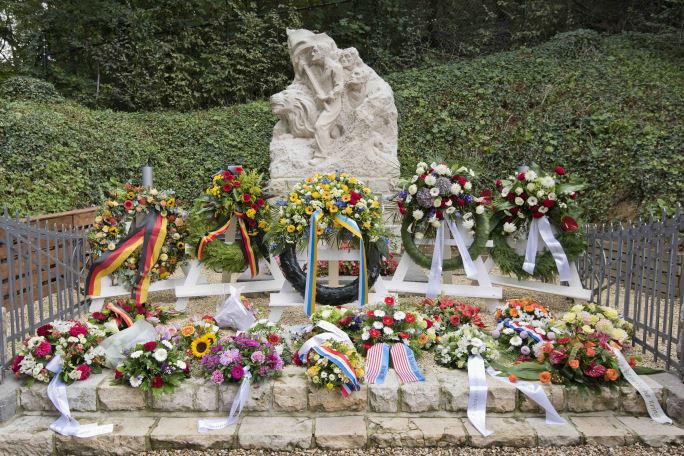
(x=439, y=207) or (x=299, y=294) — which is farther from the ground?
(x=439, y=207)

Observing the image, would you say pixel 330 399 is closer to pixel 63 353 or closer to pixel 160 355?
pixel 160 355

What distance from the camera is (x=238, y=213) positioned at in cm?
452

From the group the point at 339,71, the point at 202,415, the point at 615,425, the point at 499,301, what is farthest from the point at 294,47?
the point at 615,425

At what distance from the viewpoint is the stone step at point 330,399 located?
9.38ft

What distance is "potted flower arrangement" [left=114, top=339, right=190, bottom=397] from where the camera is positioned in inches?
112

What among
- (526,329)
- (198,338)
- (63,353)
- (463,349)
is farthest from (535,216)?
(63,353)

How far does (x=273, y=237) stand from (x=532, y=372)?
234 cm

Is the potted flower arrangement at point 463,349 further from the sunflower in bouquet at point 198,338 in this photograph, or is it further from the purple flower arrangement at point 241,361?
the sunflower in bouquet at point 198,338

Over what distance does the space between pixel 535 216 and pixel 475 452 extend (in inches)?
102

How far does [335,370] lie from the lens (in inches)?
111

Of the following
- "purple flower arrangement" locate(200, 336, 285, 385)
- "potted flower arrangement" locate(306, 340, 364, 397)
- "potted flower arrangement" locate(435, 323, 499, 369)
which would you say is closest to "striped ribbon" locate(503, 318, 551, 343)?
"potted flower arrangement" locate(435, 323, 499, 369)

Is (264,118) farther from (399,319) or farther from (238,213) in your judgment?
(399,319)

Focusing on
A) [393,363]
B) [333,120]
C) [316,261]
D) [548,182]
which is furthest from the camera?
[333,120]

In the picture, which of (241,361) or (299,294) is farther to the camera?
(299,294)
